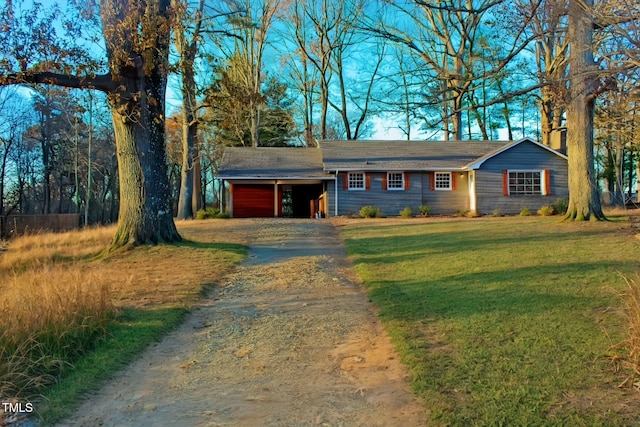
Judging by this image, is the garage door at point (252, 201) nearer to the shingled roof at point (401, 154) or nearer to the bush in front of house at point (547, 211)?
the shingled roof at point (401, 154)

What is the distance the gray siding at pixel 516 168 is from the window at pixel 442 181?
162 cm

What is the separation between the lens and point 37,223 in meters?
27.4

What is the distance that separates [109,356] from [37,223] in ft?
87.1

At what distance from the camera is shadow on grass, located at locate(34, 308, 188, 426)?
12.9ft

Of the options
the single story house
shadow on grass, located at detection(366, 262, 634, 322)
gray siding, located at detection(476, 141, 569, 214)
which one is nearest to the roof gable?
the single story house

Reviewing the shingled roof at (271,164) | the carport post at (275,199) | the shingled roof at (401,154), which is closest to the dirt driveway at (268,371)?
the shingled roof at (271,164)

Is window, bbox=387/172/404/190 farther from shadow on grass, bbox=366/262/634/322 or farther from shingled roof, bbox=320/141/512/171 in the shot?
shadow on grass, bbox=366/262/634/322

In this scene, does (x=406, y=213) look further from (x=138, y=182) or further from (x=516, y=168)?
(x=138, y=182)

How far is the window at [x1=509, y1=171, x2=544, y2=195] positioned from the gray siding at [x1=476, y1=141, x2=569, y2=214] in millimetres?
276

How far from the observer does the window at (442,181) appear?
2584 cm

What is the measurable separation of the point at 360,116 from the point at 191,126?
17.6 m

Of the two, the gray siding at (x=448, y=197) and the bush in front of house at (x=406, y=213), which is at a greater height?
the gray siding at (x=448, y=197)

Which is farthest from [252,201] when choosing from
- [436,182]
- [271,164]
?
[436,182]

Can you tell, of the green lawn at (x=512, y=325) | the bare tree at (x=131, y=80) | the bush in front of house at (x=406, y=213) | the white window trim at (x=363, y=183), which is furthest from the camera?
the white window trim at (x=363, y=183)
